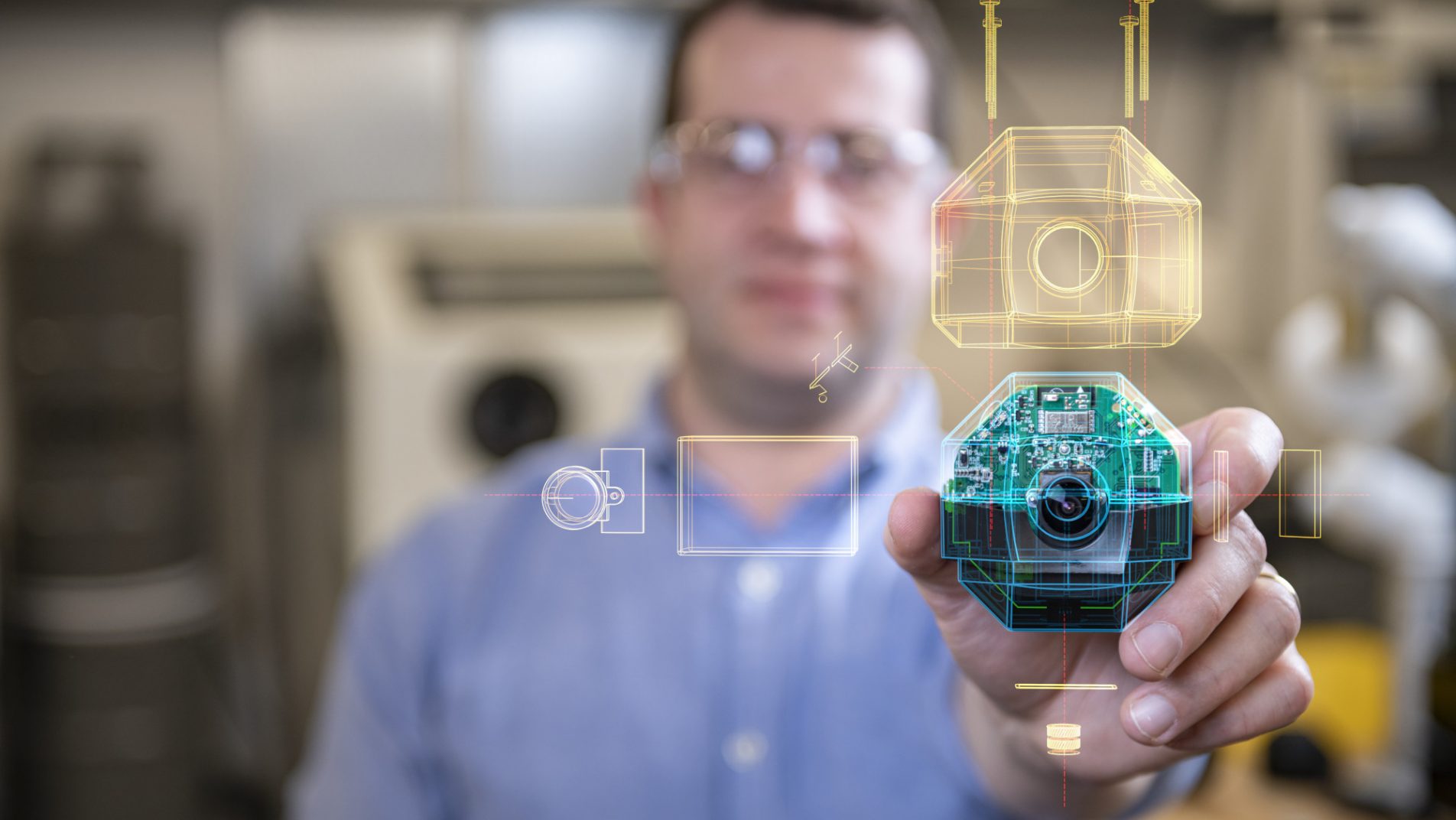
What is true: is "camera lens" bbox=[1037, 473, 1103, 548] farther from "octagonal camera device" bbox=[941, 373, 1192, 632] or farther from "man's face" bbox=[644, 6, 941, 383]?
"man's face" bbox=[644, 6, 941, 383]

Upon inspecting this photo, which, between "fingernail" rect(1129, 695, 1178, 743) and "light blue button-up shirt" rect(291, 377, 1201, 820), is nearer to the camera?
"fingernail" rect(1129, 695, 1178, 743)

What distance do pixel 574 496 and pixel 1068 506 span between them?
138 mm

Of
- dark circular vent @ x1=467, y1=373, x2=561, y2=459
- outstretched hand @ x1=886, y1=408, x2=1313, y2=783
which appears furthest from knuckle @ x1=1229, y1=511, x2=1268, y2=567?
dark circular vent @ x1=467, y1=373, x2=561, y2=459

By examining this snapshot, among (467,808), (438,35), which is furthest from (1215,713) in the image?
(438,35)

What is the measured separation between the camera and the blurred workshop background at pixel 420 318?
0.50 metres

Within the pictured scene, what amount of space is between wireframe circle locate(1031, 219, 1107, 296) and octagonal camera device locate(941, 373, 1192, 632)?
0.12 ft

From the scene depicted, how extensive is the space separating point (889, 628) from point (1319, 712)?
419 millimetres

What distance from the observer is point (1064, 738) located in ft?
0.86

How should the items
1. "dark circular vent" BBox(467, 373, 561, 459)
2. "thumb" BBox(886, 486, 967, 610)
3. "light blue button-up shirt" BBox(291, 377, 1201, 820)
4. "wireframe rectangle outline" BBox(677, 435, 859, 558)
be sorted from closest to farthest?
"thumb" BBox(886, 486, 967, 610) → "wireframe rectangle outline" BBox(677, 435, 859, 558) → "light blue button-up shirt" BBox(291, 377, 1201, 820) → "dark circular vent" BBox(467, 373, 561, 459)

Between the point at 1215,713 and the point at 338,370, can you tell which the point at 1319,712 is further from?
the point at 338,370

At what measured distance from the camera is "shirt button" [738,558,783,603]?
0.46 metres

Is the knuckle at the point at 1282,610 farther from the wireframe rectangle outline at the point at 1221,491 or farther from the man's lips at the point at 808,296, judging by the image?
the man's lips at the point at 808,296

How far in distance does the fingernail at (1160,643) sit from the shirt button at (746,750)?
0.89 ft

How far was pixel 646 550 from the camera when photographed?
522 millimetres
